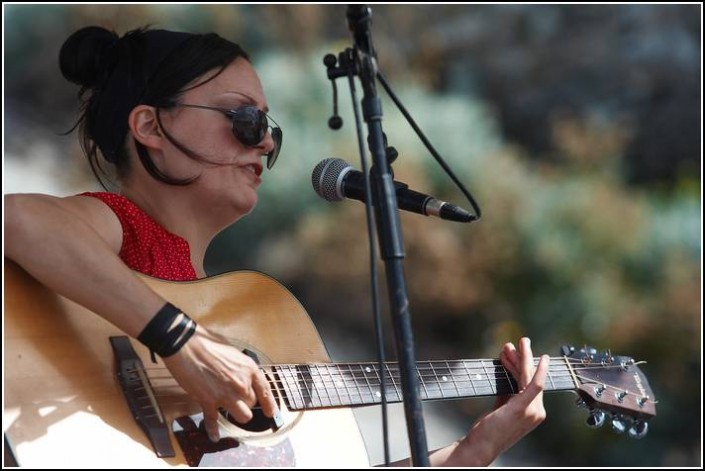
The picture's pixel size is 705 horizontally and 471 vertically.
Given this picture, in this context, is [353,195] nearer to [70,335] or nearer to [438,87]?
[70,335]

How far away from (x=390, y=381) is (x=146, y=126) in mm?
772

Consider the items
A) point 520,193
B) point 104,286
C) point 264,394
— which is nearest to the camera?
point 104,286

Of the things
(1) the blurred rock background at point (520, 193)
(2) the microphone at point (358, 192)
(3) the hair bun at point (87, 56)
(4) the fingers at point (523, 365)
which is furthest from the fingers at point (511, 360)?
(1) the blurred rock background at point (520, 193)

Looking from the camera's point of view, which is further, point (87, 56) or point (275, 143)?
point (275, 143)

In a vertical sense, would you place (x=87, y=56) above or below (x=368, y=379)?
above

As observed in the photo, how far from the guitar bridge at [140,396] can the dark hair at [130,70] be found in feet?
1.49

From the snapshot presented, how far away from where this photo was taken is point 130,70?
7.18ft

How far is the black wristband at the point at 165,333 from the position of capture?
1774mm

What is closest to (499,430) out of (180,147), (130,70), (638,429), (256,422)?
(638,429)

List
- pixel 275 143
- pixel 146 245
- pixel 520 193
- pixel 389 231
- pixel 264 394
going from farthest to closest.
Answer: pixel 520 193 < pixel 275 143 < pixel 146 245 < pixel 264 394 < pixel 389 231

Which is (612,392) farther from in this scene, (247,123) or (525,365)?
(247,123)

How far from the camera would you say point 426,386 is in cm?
223

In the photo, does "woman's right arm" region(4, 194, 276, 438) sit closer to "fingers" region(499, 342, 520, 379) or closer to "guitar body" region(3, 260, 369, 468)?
"guitar body" region(3, 260, 369, 468)

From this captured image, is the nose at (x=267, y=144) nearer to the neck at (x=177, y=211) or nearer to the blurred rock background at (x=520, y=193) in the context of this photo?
the neck at (x=177, y=211)
